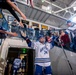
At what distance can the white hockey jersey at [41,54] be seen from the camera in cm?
247

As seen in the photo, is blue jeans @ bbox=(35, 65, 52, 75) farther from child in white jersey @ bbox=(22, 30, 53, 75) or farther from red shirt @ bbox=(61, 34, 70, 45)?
red shirt @ bbox=(61, 34, 70, 45)

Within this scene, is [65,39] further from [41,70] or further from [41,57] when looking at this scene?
[41,70]

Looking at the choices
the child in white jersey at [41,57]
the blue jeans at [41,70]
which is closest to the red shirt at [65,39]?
the child in white jersey at [41,57]

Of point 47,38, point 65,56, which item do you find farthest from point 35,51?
point 65,56

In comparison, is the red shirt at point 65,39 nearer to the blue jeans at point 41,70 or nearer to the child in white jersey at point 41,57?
the child in white jersey at point 41,57

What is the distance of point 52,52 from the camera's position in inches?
119

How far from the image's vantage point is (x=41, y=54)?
8.34 ft

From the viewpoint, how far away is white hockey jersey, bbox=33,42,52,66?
8.11 feet

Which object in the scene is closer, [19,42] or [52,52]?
[19,42]

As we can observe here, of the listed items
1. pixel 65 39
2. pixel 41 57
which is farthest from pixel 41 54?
pixel 65 39

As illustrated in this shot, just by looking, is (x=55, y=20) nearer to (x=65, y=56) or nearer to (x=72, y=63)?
(x=65, y=56)

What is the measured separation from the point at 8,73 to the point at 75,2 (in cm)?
305

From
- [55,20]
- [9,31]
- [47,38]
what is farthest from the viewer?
[55,20]

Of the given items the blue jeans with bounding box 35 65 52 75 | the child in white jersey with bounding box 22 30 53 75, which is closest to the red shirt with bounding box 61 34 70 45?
the child in white jersey with bounding box 22 30 53 75
